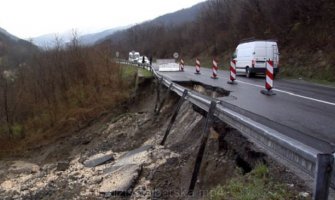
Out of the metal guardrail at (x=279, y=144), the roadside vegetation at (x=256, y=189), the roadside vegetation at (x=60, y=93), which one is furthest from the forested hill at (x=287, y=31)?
the roadside vegetation at (x=256, y=189)

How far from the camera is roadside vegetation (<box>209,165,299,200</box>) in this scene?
4.91 meters

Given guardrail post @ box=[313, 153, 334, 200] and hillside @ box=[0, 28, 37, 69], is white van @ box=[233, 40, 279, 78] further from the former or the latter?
hillside @ box=[0, 28, 37, 69]

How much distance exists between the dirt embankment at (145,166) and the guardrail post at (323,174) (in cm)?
152

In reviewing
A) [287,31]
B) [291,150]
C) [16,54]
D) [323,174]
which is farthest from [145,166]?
[16,54]

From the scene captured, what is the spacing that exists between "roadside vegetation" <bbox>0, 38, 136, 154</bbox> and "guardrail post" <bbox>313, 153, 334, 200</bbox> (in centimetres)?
2453

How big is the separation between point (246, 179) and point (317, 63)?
67.9 ft

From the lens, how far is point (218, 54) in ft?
170

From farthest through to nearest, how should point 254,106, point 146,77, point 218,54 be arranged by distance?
point 218,54 < point 146,77 < point 254,106

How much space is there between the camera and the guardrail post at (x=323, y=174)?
11.1 ft

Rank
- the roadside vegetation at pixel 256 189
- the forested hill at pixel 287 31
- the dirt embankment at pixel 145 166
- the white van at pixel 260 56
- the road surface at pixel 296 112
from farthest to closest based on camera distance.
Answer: the forested hill at pixel 287 31
the white van at pixel 260 56
the dirt embankment at pixel 145 166
the road surface at pixel 296 112
the roadside vegetation at pixel 256 189

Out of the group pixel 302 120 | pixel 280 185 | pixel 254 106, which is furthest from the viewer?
pixel 254 106

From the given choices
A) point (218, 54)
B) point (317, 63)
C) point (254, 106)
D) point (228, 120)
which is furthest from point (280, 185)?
point (218, 54)

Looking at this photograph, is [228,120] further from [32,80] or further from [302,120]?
[32,80]

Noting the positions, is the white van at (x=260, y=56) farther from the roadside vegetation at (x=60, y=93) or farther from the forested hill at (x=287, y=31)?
the roadside vegetation at (x=60, y=93)
